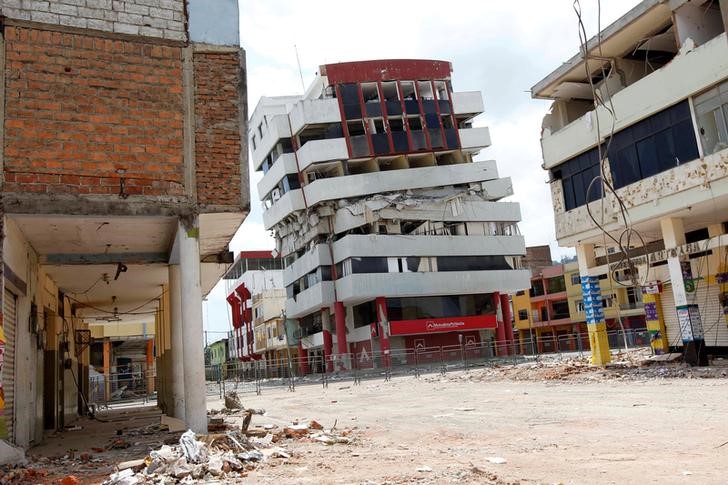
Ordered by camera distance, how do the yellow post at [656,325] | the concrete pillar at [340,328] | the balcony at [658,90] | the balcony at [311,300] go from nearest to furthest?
the balcony at [658,90] < the yellow post at [656,325] < the concrete pillar at [340,328] < the balcony at [311,300]

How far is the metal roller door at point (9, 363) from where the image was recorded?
10.2 m

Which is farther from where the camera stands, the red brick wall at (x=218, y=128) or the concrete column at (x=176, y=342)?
the concrete column at (x=176, y=342)

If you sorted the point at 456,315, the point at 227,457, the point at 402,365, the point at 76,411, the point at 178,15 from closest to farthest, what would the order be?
the point at 227,457
the point at 178,15
the point at 76,411
the point at 402,365
the point at 456,315

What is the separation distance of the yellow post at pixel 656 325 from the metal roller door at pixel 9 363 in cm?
2284

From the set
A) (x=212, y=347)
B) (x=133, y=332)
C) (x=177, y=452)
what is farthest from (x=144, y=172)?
(x=212, y=347)

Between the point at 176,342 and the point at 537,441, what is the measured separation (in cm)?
927

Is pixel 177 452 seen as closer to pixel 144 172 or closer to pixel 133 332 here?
pixel 144 172

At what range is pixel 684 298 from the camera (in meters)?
19.9

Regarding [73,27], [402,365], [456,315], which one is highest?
[73,27]

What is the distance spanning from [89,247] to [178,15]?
5254mm

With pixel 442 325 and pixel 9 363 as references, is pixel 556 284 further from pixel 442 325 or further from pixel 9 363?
pixel 9 363

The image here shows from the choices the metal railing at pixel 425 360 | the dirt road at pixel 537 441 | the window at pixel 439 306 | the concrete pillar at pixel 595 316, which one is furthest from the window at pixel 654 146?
the window at pixel 439 306

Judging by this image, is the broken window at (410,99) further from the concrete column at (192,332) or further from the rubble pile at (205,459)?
the rubble pile at (205,459)

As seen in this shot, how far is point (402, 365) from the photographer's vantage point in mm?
38406
